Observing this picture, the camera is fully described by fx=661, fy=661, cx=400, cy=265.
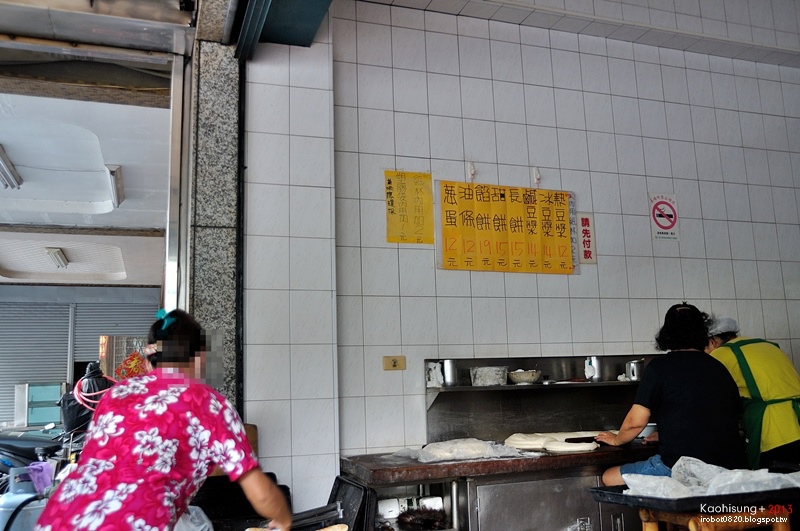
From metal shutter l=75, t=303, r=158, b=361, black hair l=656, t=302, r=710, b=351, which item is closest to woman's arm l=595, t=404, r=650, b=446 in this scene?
black hair l=656, t=302, r=710, b=351

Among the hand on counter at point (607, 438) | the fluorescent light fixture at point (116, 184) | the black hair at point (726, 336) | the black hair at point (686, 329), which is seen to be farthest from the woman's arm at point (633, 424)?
the fluorescent light fixture at point (116, 184)

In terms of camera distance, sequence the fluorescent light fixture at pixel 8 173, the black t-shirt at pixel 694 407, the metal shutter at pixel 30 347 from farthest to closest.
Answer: the metal shutter at pixel 30 347, the fluorescent light fixture at pixel 8 173, the black t-shirt at pixel 694 407

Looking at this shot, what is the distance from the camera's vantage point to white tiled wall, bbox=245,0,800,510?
353 centimetres

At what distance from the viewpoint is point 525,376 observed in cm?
395

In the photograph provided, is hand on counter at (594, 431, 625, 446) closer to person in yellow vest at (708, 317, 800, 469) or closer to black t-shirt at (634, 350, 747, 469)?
black t-shirt at (634, 350, 747, 469)

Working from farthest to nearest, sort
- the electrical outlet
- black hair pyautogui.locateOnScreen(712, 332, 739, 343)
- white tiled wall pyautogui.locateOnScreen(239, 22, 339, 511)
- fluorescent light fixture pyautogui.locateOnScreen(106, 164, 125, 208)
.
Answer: fluorescent light fixture pyautogui.locateOnScreen(106, 164, 125, 208) → the electrical outlet → black hair pyautogui.locateOnScreen(712, 332, 739, 343) → white tiled wall pyautogui.locateOnScreen(239, 22, 339, 511)

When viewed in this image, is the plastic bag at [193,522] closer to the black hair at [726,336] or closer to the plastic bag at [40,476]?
the plastic bag at [40,476]

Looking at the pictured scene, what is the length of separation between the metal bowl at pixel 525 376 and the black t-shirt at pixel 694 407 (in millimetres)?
944

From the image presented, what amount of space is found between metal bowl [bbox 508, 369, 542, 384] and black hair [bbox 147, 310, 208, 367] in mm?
2310

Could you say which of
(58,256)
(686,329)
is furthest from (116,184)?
(686,329)

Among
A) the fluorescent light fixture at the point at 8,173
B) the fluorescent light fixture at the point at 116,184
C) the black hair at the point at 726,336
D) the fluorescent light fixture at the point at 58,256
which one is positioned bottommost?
the black hair at the point at 726,336

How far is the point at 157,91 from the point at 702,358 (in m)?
3.27

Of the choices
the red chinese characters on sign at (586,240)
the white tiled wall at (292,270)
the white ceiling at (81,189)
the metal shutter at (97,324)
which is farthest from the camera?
the metal shutter at (97,324)

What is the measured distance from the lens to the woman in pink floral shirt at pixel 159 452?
70.1 inches
